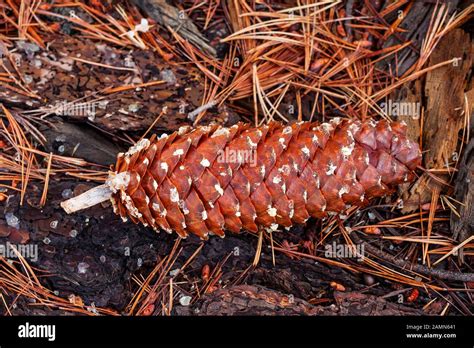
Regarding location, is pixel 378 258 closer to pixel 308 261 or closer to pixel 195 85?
pixel 308 261

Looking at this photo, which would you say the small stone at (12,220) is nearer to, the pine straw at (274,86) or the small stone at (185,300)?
the pine straw at (274,86)

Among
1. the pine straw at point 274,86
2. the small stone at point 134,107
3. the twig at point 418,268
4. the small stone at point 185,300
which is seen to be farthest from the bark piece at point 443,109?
the small stone at point 134,107

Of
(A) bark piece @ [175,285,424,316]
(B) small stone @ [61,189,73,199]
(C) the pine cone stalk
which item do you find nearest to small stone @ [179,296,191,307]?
(A) bark piece @ [175,285,424,316]

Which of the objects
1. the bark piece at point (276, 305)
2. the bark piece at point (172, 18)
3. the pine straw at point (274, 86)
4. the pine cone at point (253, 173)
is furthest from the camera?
the bark piece at point (172, 18)

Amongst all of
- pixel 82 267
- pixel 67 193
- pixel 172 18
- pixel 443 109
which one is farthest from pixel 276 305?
pixel 172 18

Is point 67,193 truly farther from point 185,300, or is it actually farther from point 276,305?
point 276,305

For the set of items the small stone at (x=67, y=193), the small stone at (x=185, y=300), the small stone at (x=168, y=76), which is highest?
the small stone at (x=168, y=76)

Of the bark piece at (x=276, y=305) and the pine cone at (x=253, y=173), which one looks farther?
the bark piece at (x=276, y=305)
